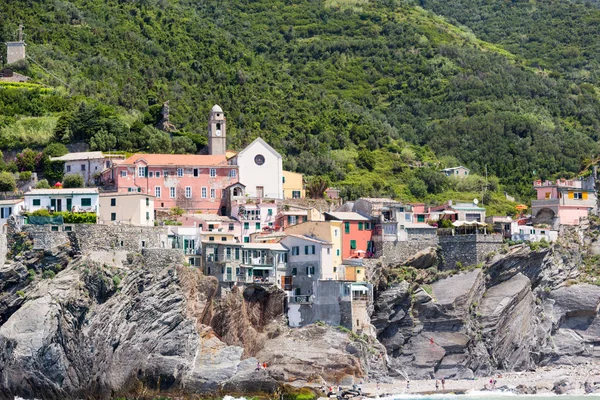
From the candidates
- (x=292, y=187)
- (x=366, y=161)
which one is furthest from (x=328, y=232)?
(x=366, y=161)

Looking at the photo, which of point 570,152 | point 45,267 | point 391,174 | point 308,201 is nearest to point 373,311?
point 308,201

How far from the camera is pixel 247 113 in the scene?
378 feet

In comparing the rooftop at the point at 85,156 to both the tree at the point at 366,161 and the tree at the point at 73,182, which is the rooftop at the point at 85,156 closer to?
the tree at the point at 73,182

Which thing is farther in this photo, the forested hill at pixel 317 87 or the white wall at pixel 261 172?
the forested hill at pixel 317 87

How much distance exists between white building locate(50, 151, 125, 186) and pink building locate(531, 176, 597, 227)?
96.2ft

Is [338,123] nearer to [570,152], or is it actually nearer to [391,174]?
[391,174]

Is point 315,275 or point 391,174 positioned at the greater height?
point 391,174

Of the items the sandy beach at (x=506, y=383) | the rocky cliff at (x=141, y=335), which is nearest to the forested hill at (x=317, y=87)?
the rocky cliff at (x=141, y=335)

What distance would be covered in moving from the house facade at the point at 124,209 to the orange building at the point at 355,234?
1276 centimetres

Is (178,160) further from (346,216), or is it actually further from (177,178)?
(346,216)

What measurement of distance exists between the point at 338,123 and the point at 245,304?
42987mm

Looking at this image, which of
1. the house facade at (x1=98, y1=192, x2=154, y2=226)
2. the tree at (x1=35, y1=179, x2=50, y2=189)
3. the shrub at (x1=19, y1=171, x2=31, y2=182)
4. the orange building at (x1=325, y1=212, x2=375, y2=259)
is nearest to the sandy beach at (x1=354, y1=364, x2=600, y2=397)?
the orange building at (x1=325, y1=212, x2=375, y2=259)

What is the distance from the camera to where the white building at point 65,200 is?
7900cm

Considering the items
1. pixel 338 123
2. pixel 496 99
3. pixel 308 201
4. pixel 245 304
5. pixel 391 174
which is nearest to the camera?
pixel 245 304
